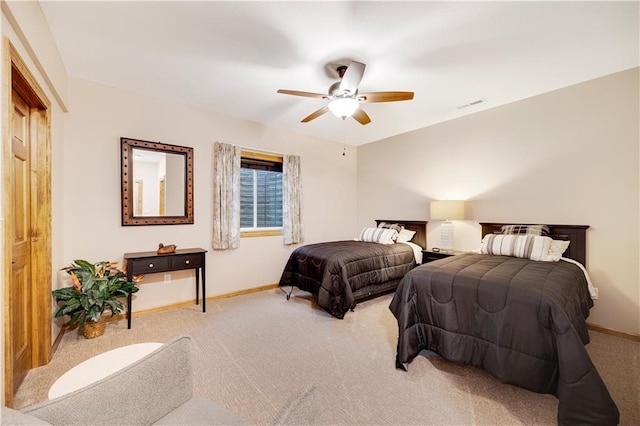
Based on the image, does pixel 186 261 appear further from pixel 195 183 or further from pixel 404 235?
pixel 404 235

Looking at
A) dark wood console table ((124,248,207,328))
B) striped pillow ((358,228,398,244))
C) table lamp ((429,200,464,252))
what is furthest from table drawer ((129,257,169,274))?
table lamp ((429,200,464,252))

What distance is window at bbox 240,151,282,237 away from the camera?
4355 mm

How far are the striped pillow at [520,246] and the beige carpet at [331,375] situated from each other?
3.02 ft

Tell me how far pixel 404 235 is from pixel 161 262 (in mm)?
3496

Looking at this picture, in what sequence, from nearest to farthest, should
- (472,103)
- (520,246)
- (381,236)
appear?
(520,246), (472,103), (381,236)

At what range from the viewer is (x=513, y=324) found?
5.85 feet

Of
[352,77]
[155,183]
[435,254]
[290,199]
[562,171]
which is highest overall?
[352,77]

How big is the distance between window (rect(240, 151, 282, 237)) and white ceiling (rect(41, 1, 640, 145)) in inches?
45.7

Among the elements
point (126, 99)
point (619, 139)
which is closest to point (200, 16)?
point (126, 99)

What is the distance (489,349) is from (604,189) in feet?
7.87

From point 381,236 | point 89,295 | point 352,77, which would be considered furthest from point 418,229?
point 89,295

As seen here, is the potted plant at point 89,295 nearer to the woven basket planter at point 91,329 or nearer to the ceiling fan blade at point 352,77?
the woven basket planter at point 91,329

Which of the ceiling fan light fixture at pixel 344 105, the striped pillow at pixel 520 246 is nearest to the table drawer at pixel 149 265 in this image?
the ceiling fan light fixture at pixel 344 105

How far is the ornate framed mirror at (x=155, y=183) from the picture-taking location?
10.4 feet
